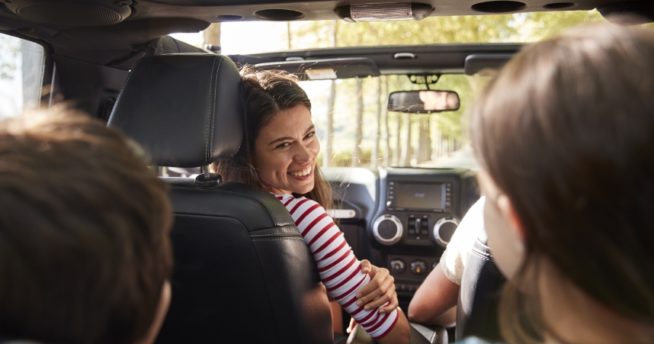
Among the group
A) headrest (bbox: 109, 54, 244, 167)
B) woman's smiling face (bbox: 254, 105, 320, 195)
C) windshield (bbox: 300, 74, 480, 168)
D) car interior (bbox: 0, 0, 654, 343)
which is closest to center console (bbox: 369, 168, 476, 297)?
windshield (bbox: 300, 74, 480, 168)

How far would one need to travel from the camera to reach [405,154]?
32.3 ft

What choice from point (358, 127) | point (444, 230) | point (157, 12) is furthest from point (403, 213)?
point (358, 127)

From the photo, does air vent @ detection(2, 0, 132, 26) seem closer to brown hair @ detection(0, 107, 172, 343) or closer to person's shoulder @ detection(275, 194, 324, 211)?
person's shoulder @ detection(275, 194, 324, 211)

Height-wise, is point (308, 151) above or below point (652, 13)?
below

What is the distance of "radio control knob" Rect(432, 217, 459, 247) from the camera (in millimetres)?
4098

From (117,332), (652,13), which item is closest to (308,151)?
(652,13)

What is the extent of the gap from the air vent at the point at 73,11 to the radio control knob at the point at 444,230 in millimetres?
2418

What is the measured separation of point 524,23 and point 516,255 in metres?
6.61

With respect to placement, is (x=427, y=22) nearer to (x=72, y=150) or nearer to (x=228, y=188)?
(x=228, y=188)

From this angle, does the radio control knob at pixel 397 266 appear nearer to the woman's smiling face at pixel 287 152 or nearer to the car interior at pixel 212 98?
the car interior at pixel 212 98

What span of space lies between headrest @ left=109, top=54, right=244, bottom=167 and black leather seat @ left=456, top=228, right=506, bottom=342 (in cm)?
93

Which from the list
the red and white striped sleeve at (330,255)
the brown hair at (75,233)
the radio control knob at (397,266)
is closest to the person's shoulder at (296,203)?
the red and white striped sleeve at (330,255)

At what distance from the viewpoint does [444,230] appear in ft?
13.5

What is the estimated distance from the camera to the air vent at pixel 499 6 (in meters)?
2.46
